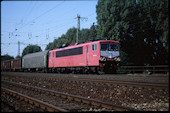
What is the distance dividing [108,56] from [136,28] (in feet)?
54.3

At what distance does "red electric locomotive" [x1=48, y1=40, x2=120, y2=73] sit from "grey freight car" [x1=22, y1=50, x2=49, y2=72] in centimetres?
796

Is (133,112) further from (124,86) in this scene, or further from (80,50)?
(80,50)

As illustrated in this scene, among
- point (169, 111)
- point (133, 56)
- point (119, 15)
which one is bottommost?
point (169, 111)

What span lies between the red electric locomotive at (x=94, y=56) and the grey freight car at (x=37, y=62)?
26.1ft

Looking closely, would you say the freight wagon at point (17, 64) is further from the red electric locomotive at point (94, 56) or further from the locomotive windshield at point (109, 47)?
the locomotive windshield at point (109, 47)

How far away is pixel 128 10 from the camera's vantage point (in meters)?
33.9

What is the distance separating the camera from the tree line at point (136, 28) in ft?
108

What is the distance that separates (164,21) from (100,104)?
26770 mm

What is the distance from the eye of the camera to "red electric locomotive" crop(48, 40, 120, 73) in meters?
→ 20.1

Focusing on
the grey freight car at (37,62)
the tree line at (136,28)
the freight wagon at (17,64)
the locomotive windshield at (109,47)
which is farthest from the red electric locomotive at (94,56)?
the freight wagon at (17,64)

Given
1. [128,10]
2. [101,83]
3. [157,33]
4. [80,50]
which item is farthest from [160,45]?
[101,83]

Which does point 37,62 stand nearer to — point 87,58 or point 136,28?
point 87,58

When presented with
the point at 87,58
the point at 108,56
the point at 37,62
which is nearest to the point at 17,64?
the point at 37,62

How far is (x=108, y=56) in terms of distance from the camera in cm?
2048
